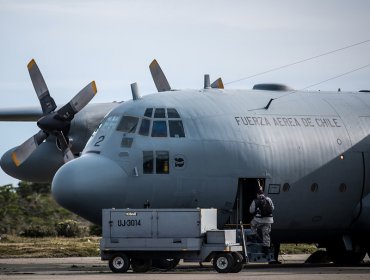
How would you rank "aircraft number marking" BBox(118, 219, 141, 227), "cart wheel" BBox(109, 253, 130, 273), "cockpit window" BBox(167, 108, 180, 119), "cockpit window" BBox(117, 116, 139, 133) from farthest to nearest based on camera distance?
1. "cockpit window" BBox(167, 108, 180, 119)
2. "cockpit window" BBox(117, 116, 139, 133)
3. "aircraft number marking" BBox(118, 219, 141, 227)
4. "cart wheel" BBox(109, 253, 130, 273)

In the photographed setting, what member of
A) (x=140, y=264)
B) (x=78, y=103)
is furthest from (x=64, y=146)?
(x=140, y=264)

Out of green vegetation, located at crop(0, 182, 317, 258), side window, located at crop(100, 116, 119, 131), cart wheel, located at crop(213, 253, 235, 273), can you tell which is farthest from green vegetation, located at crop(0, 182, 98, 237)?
cart wheel, located at crop(213, 253, 235, 273)

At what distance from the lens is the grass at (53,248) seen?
35375 mm

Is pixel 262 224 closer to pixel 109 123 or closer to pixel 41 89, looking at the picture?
pixel 109 123

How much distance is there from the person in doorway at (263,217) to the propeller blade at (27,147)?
10017 mm

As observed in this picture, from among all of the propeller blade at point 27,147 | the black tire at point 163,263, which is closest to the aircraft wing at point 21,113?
the propeller blade at point 27,147

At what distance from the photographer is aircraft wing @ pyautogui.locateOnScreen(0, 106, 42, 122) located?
38156 millimetres

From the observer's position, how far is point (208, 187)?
27453 millimetres

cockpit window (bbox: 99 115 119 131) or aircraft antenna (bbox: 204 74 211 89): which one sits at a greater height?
aircraft antenna (bbox: 204 74 211 89)

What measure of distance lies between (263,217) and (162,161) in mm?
2679

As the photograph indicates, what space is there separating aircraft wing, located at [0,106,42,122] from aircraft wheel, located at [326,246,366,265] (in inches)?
448

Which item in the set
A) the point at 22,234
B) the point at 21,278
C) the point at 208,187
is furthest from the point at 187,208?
the point at 22,234

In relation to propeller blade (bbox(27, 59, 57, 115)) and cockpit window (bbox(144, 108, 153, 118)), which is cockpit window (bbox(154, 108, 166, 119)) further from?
propeller blade (bbox(27, 59, 57, 115))

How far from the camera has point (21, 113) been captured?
38.2 meters
